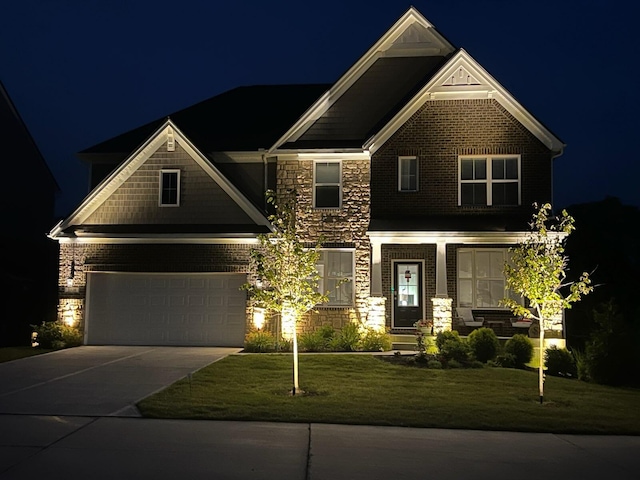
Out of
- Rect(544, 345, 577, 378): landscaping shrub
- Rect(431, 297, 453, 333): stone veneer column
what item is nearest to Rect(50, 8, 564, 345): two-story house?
Rect(431, 297, 453, 333): stone veneer column

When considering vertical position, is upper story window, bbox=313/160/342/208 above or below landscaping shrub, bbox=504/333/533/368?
above

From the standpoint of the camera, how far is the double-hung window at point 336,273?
19.5 meters

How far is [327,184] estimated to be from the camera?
1980cm

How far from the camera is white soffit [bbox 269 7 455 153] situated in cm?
2038

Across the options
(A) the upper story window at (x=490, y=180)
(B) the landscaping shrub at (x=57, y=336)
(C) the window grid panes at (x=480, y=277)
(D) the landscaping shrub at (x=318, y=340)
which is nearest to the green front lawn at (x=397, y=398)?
(D) the landscaping shrub at (x=318, y=340)

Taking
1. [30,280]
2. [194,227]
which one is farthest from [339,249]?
[30,280]

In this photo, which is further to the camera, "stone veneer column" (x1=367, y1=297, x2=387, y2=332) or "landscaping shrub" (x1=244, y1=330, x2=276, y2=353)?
"stone veneer column" (x1=367, y1=297, x2=387, y2=332)

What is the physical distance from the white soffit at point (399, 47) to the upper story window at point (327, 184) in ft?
4.47

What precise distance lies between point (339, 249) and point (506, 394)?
8.33 meters

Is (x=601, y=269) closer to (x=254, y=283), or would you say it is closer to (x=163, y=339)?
(x=254, y=283)

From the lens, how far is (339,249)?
19.4 metres

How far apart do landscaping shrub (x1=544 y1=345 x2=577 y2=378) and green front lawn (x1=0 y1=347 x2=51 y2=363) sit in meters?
12.7

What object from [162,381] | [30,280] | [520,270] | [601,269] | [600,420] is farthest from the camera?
[30,280]

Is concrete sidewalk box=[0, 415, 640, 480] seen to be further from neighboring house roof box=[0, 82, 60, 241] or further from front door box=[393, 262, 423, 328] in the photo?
neighboring house roof box=[0, 82, 60, 241]
